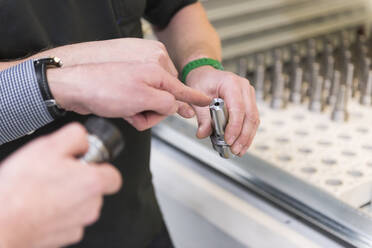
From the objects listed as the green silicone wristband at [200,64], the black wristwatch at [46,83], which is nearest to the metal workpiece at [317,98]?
the green silicone wristband at [200,64]

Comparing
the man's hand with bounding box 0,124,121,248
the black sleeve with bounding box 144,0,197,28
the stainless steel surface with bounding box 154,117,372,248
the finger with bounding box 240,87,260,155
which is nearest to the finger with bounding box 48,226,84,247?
the man's hand with bounding box 0,124,121,248

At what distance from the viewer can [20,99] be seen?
2.80 feet

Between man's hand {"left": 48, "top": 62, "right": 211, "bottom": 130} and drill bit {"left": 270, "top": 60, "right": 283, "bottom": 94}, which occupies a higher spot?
man's hand {"left": 48, "top": 62, "right": 211, "bottom": 130}

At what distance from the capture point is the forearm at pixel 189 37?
131 cm

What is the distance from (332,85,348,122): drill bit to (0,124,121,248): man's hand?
1.13 metres

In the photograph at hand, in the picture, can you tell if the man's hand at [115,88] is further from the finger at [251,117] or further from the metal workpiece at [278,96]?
the metal workpiece at [278,96]

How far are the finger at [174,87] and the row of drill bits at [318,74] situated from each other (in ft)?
2.65

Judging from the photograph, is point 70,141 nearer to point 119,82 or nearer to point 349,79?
point 119,82

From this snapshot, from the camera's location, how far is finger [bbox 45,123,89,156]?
2.00 feet

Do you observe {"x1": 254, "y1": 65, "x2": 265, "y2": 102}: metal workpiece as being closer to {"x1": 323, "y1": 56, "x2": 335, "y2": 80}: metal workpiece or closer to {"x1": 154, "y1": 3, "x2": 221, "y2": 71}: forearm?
{"x1": 323, "y1": 56, "x2": 335, "y2": 80}: metal workpiece

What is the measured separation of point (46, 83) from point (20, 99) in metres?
0.06

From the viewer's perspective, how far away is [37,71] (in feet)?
2.76

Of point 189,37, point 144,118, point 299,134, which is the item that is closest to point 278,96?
point 299,134

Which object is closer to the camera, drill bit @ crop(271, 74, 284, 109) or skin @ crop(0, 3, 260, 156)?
skin @ crop(0, 3, 260, 156)
